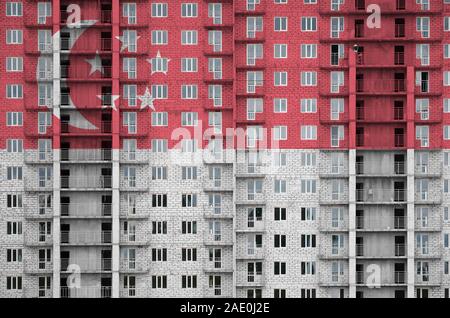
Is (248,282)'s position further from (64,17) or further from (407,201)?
(64,17)

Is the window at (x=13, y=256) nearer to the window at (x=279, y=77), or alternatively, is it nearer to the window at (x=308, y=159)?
the window at (x=308, y=159)

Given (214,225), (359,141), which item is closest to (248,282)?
(214,225)

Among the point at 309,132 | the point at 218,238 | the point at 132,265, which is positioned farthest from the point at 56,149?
the point at 309,132

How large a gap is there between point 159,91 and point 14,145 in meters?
14.1

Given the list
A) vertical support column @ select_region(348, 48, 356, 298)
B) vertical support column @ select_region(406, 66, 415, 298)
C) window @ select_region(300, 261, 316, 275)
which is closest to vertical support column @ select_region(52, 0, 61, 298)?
window @ select_region(300, 261, 316, 275)

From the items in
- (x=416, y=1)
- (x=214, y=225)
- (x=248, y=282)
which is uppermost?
(x=416, y=1)

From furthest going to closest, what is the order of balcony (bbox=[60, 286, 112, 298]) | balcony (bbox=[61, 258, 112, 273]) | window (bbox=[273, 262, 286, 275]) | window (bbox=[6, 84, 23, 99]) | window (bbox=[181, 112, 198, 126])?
1. window (bbox=[6, 84, 23, 99])
2. window (bbox=[181, 112, 198, 126])
3. window (bbox=[273, 262, 286, 275])
4. balcony (bbox=[61, 258, 112, 273])
5. balcony (bbox=[60, 286, 112, 298])

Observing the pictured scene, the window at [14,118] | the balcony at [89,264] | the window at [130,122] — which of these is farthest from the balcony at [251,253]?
the window at [14,118]

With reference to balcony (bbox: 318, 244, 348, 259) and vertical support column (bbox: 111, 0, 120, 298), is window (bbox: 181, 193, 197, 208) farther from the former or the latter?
balcony (bbox: 318, 244, 348, 259)

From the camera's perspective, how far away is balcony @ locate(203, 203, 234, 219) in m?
62.7

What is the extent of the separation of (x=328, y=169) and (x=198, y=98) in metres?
13.4

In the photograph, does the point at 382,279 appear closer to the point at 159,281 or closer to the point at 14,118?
the point at 159,281

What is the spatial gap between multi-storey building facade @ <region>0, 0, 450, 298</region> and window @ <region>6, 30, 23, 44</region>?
176mm

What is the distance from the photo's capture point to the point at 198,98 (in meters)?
63.3
